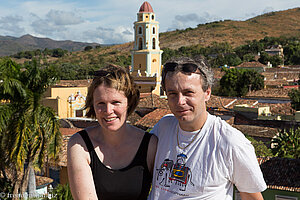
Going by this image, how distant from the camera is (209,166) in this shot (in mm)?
1914

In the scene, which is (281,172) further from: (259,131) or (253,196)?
(253,196)

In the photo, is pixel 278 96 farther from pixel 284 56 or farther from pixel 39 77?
pixel 284 56

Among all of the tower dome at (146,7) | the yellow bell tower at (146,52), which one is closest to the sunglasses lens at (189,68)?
the yellow bell tower at (146,52)

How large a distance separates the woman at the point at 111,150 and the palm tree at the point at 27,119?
521 centimetres

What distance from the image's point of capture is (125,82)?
2.14m

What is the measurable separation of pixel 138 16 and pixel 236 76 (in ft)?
51.3

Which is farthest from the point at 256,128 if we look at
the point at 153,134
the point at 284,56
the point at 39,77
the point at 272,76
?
the point at 284,56

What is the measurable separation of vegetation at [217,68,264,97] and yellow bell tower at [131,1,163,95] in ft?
43.5

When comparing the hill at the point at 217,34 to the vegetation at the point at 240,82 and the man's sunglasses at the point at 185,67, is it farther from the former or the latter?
the man's sunglasses at the point at 185,67

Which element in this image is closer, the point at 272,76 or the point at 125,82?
the point at 125,82

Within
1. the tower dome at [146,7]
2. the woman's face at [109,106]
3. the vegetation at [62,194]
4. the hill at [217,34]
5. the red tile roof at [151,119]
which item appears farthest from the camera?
the hill at [217,34]

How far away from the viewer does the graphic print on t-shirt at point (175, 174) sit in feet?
6.41

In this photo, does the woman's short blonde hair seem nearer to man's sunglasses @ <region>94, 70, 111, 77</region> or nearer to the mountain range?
man's sunglasses @ <region>94, 70, 111, 77</region>

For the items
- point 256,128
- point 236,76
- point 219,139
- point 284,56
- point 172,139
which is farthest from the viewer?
point 284,56
